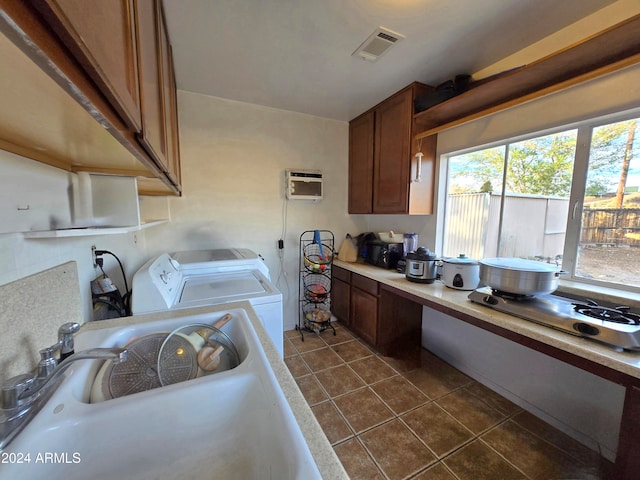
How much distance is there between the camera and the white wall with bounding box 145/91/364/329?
2.35 metres

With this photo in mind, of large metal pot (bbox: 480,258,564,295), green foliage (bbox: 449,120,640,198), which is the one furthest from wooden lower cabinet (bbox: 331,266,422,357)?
green foliage (bbox: 449,120,640,198)

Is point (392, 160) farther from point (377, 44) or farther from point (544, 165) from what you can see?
point (544, 165)

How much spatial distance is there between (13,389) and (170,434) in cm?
35

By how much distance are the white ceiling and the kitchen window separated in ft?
2.24

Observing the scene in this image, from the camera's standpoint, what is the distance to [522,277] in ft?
4.36

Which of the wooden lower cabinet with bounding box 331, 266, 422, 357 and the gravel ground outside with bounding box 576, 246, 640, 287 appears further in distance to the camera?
the wooden lower cabinet with bounding box 331, 266, 422, 357

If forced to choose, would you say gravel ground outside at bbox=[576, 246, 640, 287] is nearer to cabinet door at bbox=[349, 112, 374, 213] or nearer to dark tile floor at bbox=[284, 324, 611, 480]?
dark tile floor at bbox=[284, 324, 611, 480]

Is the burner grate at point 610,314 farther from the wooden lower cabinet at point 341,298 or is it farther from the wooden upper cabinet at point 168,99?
the wooden upper cabinet at point 168,99

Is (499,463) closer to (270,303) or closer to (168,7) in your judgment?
(270,303)

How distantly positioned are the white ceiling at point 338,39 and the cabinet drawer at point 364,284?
5.84 feet

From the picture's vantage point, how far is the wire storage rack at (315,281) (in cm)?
276

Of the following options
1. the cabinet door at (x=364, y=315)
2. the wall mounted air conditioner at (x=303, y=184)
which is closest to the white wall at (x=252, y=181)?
the wall mounted air conditioner at (x=303, y=184)

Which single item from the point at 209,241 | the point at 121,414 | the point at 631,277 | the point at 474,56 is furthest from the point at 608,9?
the point at 209,241

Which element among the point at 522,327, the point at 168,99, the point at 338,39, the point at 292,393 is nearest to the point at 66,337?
the point at 292,393
